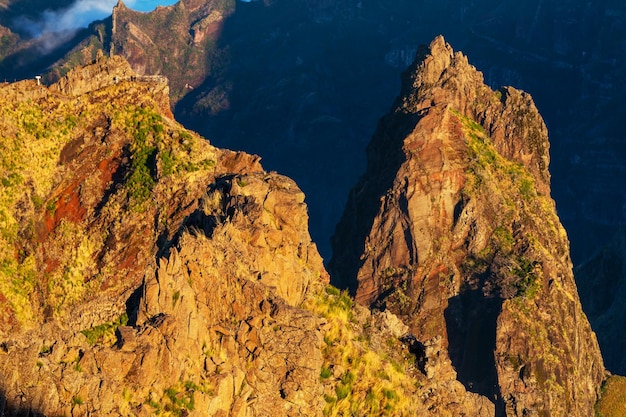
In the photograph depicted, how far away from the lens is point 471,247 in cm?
13775

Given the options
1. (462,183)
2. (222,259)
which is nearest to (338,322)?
(222,259)

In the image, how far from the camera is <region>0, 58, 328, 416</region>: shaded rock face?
4528cm

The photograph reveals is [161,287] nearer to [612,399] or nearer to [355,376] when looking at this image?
[355,376]

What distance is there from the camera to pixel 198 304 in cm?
4953

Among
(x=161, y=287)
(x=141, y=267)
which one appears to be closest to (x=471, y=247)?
(x=141, y=267)

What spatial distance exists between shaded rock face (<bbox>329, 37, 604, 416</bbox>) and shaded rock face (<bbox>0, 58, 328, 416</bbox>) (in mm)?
64454

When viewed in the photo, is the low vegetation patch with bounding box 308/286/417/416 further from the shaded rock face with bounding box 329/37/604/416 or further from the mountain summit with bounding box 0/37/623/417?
the shaded rock face with bounding box 329/37/604/416

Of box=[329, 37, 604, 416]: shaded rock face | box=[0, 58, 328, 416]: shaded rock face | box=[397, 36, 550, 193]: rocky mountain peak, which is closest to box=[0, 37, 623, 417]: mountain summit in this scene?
box=[0, 58, 328, 416]: shaded rock face

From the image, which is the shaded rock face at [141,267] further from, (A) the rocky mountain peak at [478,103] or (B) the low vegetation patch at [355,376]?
(A) the rocky mountain peak at [478,103]

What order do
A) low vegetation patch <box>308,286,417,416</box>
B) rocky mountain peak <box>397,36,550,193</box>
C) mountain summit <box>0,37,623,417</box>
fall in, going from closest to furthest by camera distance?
1. mountain summit <box>0,37,623,417</box>
2. low vegetation patch <box>308,286,417,416</box>
3. rocky mountain peak <box>397,36,550,193</box>

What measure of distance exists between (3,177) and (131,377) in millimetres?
14460

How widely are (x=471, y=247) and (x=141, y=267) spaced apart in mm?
85217

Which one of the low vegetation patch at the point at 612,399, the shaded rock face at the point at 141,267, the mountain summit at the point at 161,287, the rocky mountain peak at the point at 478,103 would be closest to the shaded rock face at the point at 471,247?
the rocky mountain peak at the point at 478,103

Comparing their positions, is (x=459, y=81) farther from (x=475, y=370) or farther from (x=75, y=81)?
(x=75, y=81)
